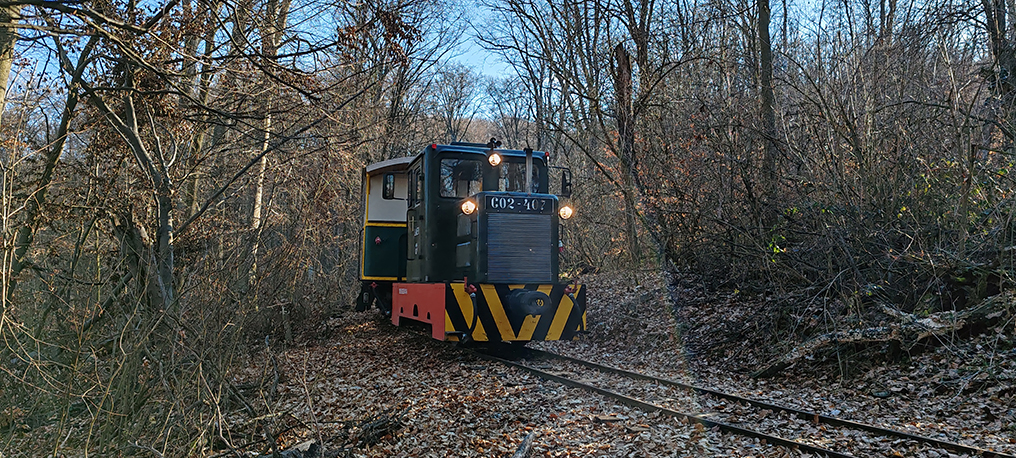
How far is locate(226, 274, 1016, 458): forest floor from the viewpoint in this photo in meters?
5.48

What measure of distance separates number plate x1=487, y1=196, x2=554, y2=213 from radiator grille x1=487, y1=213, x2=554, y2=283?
7 centimetres

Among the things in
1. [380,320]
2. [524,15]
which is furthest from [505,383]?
[524,15]

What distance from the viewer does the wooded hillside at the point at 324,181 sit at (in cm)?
529

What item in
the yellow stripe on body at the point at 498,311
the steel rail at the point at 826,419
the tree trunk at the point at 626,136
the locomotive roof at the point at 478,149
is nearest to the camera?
the steel rail at the point at 826,419

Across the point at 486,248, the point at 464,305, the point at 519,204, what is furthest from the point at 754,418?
the point at 519,204

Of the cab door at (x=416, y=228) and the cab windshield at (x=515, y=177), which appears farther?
the cab door at (x=416, y=228)

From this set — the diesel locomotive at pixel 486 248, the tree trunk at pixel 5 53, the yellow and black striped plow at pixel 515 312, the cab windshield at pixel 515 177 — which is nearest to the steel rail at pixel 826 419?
the yellow and black striped plow at pixel 515 312

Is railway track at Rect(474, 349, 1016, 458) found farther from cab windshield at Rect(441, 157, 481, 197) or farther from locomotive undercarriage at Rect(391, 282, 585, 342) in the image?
cab windshield at Rect(441, 157, 481, 197)

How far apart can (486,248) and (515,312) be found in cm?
91

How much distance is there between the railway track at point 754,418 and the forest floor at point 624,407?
0.47ft

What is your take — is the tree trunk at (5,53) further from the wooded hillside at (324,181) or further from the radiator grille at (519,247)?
the radiator grille at (519,247)

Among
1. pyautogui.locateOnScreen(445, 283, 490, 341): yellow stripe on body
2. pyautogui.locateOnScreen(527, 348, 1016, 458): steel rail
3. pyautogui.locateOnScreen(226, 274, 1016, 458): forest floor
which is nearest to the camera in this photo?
pyautogui.locateOnScreen(527, 348, 1016, 458): steel rail

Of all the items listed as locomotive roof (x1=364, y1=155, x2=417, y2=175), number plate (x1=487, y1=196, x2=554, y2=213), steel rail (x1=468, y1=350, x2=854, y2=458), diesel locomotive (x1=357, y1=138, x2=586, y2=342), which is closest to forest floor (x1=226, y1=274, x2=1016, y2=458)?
steel rail (x1=468, y1=350, x2=854, y2=458)

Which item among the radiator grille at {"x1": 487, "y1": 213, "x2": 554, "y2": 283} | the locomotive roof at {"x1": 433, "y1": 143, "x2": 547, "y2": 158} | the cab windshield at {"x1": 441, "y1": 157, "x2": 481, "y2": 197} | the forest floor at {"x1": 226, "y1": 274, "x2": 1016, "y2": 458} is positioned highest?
the locomotive roof at {"x1": 433, "y1": 143, "x2": 547, "y2": 158}
